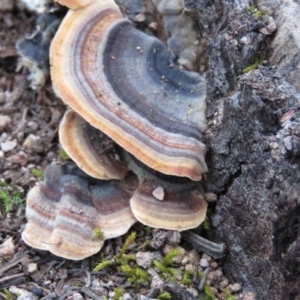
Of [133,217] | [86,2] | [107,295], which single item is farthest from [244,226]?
[86,2]

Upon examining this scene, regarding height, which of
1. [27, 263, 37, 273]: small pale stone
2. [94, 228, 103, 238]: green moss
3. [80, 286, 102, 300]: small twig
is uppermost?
[94, 228, 103, 238]: green moss

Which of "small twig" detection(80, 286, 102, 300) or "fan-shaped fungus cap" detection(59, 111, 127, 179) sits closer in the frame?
"small twig" detection(80, 286, 102, 300)

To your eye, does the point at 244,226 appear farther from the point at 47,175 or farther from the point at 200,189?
the point at 47,175

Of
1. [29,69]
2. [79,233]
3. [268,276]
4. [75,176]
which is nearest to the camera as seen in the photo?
[268,276]

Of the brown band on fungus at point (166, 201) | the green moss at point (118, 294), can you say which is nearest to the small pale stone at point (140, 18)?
the brown band on fungus at point (166, 201)

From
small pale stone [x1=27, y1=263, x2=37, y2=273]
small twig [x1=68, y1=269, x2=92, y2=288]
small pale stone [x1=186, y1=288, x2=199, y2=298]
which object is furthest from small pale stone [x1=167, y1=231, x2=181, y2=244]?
small pale stone [x1=27, y1=263, x2=37, y2=273]

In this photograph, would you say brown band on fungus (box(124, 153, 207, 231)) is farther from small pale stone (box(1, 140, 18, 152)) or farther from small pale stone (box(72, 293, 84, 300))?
small pale stone (box(1, 140, 18, 152))
